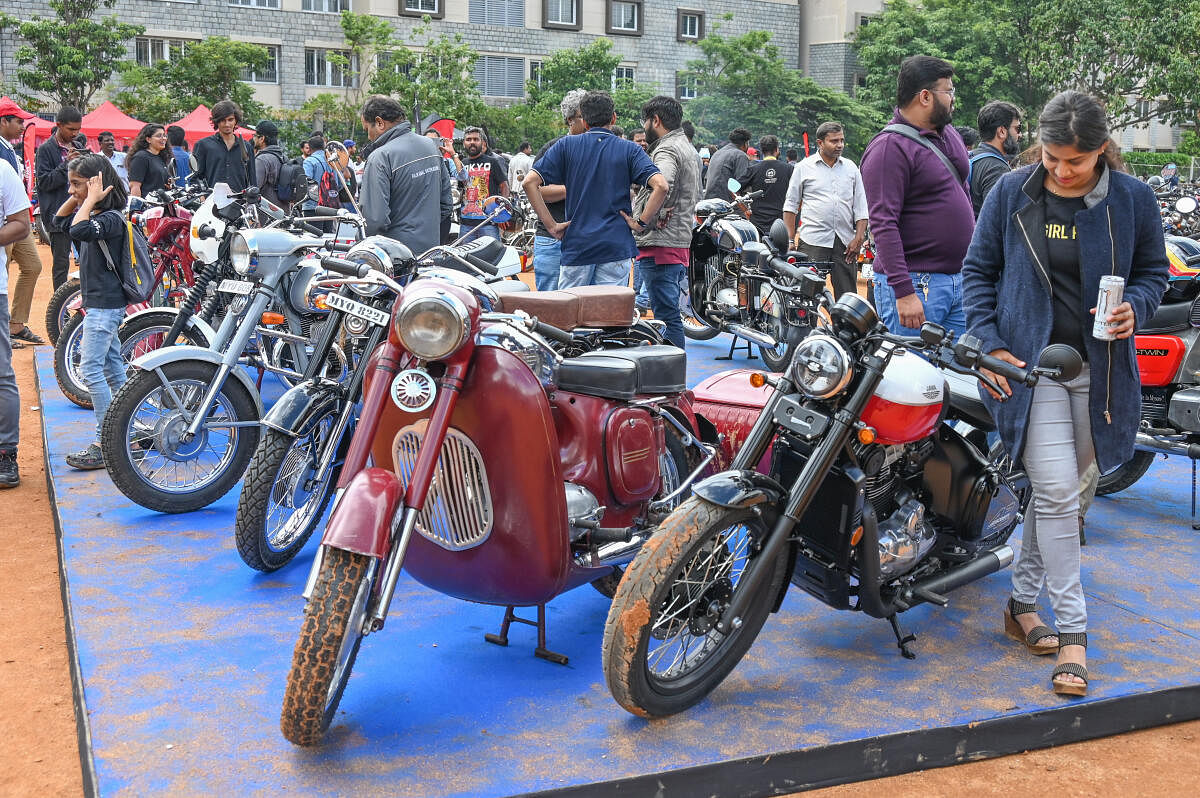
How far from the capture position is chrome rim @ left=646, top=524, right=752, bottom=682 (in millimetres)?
3303

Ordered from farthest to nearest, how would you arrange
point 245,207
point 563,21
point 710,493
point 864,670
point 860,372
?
point 563,21 → point 245,207 → point 864,670 → point 860,372 → point 710,493

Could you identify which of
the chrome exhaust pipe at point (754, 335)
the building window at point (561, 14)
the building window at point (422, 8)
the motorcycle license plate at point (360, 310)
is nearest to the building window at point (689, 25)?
the building window at point (561, 14)

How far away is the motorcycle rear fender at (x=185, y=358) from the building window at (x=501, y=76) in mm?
46212

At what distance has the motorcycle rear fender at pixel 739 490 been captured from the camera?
10.5 feet

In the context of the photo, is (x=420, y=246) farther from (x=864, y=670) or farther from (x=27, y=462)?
(x=864, y=670)

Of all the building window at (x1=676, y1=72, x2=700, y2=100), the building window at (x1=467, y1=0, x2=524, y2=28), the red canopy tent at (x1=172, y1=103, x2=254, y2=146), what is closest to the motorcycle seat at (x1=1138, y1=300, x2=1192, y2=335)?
the red canopy tent at (x1=172, y1=103, x2=254, y2=146)

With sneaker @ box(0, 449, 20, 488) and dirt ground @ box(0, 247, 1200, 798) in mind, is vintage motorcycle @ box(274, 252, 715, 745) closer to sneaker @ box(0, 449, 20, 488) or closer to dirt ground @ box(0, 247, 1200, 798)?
dirt ground @ box(0, 247, 1200, 798)

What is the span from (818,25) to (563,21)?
1380 centimetres

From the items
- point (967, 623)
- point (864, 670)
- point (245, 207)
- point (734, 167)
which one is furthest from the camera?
point (734, 167)

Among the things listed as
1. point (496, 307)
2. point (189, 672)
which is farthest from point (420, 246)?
point (189, 672)

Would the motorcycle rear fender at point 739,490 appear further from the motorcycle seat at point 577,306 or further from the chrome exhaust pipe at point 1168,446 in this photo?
the chrome exhaust pipe at point 1168,446

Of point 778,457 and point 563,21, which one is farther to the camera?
point 563,21

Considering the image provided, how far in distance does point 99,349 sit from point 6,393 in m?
0.49

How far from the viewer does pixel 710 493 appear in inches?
126
